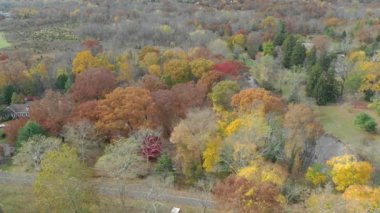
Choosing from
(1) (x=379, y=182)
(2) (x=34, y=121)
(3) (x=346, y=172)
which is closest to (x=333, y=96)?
(1) (x=379, y=182)

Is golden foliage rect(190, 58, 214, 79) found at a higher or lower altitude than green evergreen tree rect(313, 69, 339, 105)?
higher

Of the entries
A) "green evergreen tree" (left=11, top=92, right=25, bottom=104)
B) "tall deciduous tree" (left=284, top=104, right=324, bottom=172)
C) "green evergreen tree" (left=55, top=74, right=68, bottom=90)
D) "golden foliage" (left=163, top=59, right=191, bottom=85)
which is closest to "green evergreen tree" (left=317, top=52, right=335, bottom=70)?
"golden foliage" (left=163, top=59, right=191, bottom=85)

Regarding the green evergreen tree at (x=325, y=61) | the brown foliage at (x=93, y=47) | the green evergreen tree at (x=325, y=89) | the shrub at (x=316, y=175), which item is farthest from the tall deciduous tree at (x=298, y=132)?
the brown foliage at (x=93, y=47)

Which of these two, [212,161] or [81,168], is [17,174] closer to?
[81,168]

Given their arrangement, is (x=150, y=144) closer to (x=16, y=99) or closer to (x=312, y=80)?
(x=16, y=99)

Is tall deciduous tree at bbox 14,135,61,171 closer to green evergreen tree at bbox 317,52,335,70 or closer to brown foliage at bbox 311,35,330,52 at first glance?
green evergreen tree at bbox 317,52,335,70

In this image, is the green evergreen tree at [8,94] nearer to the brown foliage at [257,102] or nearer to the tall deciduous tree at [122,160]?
the tall deciduous tree at [122,160]
